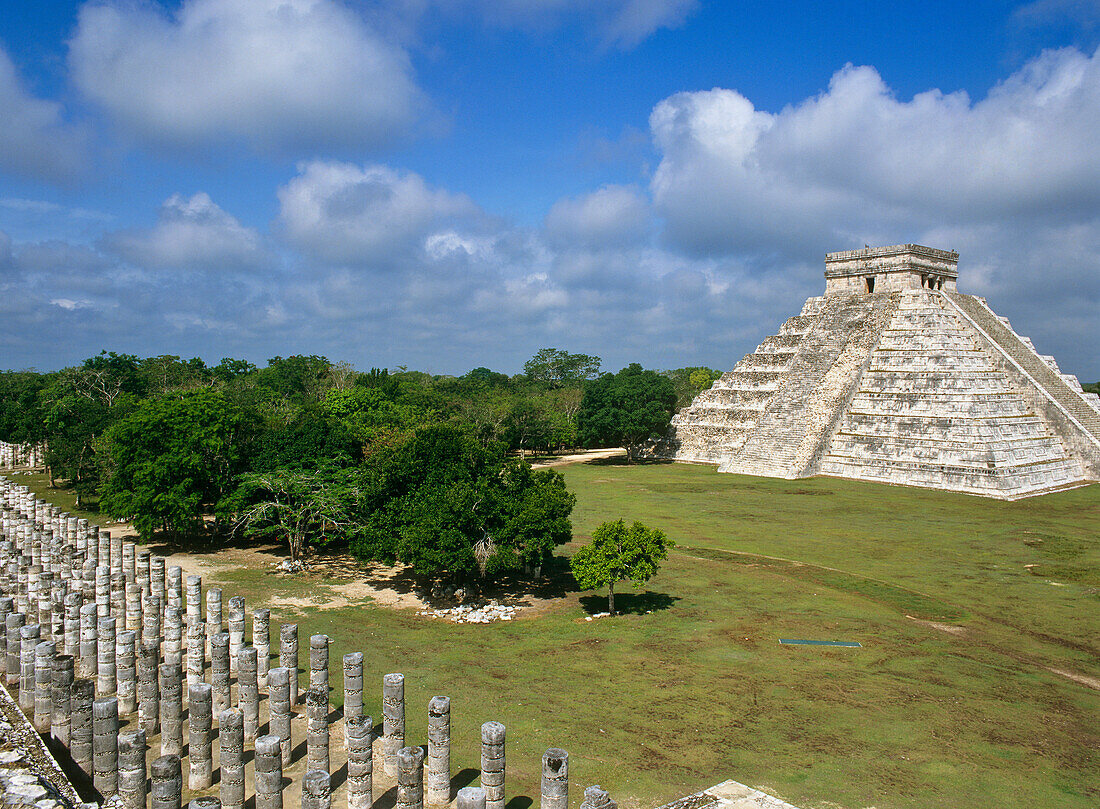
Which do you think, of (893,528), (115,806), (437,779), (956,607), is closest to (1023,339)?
(893,528)

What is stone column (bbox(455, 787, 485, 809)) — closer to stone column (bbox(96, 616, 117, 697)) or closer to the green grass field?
the green grass field

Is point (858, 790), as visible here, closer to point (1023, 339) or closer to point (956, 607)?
point (956, 607)

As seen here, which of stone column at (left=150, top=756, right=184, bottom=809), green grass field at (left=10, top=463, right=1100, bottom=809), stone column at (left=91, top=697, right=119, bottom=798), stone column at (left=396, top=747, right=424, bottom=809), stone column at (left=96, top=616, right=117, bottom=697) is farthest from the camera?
stone column at (left=96, top=616, right=117, bottom=697)

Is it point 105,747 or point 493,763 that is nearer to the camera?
point 493,763

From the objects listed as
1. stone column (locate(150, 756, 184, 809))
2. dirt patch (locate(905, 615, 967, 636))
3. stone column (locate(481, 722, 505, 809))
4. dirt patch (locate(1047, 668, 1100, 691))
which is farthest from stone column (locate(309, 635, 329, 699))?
dirt patch (locate(1047, 668, 1100, 691))

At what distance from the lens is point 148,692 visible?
10.5 m

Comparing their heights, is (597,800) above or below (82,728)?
above

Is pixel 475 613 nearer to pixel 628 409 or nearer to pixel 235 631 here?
pixel 235 631

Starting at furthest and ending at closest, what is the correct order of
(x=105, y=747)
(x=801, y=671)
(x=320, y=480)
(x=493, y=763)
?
1. (x=320, y=480)
2. (x=801, y=671)
3. (x=105, y=747)
4. (x=493, y=763)

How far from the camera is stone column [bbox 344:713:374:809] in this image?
27.0ft

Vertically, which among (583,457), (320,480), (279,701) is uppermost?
(320,480)

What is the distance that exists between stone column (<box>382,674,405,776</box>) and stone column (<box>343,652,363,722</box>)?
40cm

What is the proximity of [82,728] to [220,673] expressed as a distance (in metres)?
2.14

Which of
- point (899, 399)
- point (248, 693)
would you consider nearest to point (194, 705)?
point (248, 693)
